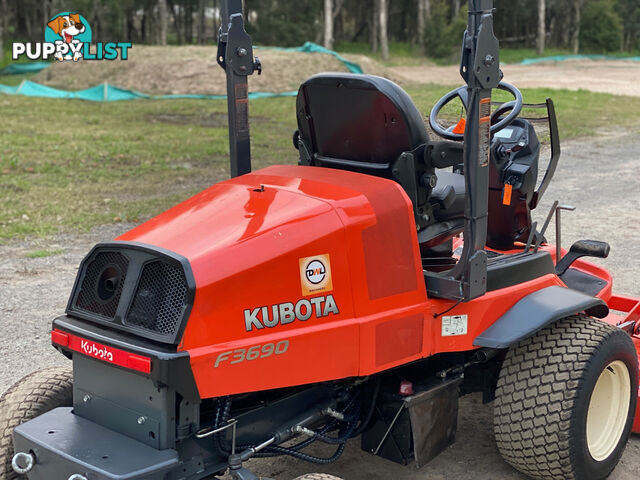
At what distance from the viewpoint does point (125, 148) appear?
13.0 m

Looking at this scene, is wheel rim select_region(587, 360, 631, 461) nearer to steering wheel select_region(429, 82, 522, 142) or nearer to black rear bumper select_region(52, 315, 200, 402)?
steering wheel select_region(429, 82, 522, 142)

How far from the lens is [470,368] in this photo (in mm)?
3947

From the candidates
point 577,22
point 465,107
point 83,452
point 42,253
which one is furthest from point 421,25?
point 83,452

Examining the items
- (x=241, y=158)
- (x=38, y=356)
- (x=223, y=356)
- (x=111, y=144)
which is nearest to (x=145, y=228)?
(x=223, y=356)

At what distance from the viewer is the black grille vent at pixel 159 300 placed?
2824 mm

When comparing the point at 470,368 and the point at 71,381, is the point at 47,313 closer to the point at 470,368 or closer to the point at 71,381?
the point at 71,381

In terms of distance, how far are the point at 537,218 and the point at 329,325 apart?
17.9 feet

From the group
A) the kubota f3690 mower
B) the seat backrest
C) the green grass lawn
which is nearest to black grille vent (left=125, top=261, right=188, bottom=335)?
the kubota f3690 mower

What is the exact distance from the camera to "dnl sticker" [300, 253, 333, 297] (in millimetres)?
2996

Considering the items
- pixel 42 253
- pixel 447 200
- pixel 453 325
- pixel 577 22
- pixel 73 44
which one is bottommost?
pixel 42 253

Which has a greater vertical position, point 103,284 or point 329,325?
point 103,284

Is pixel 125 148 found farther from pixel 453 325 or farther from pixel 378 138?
pixel 453 325

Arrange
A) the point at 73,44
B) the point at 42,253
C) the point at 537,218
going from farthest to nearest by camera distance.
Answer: the point at 73,44, the point at 537,218, the point at 42,253

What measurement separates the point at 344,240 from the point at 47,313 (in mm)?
3542
